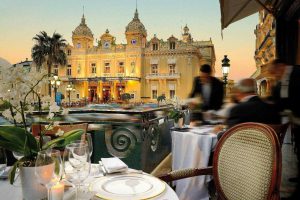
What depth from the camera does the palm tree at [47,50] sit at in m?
33.3

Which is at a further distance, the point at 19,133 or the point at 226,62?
the point at 226,62

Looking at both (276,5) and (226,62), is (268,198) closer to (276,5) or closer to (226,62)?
(276,5)

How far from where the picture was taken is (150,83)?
123ft

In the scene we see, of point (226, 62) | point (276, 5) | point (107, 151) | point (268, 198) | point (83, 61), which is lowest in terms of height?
point (107, 151)

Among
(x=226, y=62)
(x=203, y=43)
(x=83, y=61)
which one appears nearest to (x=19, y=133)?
(x=226, y=62)

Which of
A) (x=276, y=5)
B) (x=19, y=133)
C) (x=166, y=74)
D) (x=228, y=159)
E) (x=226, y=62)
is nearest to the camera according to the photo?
(x=19, y=133)

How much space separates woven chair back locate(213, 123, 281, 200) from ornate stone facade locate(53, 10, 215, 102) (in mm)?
33841

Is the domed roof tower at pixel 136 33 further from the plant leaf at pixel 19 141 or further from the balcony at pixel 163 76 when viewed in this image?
the plant leaf at pixel 19 141

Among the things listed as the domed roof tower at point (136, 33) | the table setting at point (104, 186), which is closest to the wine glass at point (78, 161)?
the table setting at point (104, 186)

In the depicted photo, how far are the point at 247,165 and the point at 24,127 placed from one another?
1.20 metres

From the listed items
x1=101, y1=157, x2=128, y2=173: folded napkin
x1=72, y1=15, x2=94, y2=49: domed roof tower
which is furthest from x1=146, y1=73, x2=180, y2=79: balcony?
x1=101, y1=157, x2=128, y2=173: folded napkin

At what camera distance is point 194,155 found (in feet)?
10.6

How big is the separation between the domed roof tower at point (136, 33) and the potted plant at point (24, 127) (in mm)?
38311

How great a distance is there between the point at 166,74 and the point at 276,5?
102 ft
